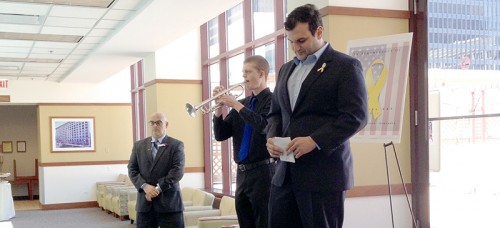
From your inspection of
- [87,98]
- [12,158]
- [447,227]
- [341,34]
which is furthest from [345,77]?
[12,158]

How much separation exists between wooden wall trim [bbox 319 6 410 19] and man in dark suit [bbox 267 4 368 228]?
1825 millimetres

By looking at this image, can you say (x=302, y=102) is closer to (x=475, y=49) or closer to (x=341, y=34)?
(x=341, y=34)

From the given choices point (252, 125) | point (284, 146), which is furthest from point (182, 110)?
point (284, 146)

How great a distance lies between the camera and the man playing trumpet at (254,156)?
2.81 meters

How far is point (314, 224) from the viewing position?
2010 mm

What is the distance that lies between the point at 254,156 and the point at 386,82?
3.13 ft

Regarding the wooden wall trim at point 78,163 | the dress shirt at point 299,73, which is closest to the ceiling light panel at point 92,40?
the wooden wall trim at point 78,163

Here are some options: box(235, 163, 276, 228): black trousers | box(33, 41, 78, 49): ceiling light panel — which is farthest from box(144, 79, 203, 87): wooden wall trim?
box(235, 163, 276, 228): black trousers

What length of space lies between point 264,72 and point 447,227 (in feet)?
6.69

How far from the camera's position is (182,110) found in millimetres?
8500

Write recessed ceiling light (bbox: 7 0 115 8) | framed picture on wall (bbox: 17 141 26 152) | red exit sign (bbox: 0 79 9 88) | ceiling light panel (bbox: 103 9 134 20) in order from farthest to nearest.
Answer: framed picture on wall (bbox: 17 141 26 152) → red exit sign (bbox: 0 79 9 88) → ceiling light panel (bbox: 103 9 134 20) → recessed ceiling light (bbox: 7 0 115 8)

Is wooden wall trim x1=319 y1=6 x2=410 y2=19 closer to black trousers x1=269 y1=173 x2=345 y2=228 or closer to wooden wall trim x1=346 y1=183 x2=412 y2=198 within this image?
wooden wall trim x1=346 y1=183 x2=412 y2=198

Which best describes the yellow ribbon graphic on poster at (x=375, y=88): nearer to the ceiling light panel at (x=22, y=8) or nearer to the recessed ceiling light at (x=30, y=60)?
the ceiling light panel at (x=22, y=8)

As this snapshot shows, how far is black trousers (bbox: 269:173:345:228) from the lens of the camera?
202 cm
